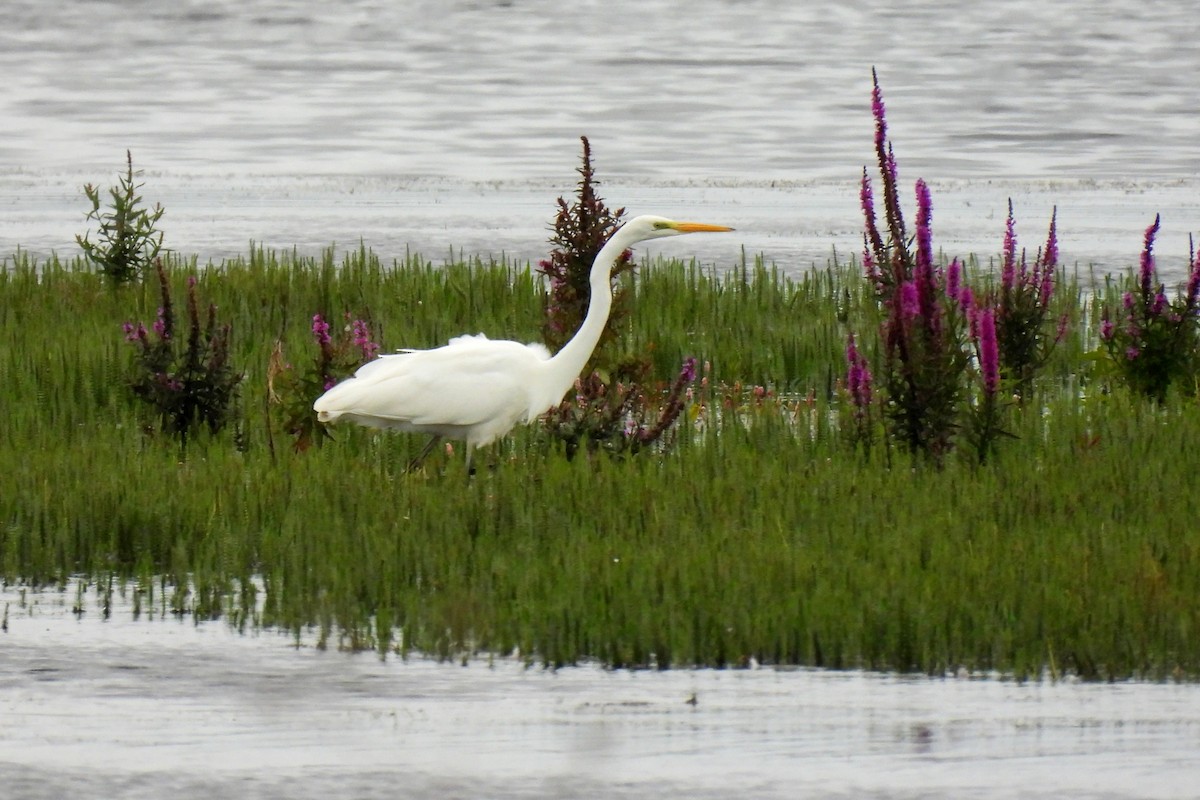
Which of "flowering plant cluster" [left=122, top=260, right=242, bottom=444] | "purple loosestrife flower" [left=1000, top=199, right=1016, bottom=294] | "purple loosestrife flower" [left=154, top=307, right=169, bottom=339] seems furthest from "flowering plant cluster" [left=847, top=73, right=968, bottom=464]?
"purple loosestrife flower" [left=154, top=307, right=169, bottom=339]

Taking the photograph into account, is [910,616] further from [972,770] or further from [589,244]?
[589,244]

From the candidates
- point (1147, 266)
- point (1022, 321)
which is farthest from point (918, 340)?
point (1022, 321)

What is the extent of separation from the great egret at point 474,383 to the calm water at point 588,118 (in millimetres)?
7265

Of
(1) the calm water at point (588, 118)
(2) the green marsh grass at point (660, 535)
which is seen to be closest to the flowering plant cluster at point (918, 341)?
(2) the green marsh grass at point (660, 535)

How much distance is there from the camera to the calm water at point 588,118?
20453 mm

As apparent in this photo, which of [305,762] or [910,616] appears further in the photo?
[910,616]

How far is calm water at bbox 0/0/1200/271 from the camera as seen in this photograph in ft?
67.1

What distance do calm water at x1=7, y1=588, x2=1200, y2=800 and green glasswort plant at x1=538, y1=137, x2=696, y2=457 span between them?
3.08m

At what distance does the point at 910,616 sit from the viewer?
6.52 meters

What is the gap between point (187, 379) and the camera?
32.3ft

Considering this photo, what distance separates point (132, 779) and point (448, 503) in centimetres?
294

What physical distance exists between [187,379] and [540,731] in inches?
179

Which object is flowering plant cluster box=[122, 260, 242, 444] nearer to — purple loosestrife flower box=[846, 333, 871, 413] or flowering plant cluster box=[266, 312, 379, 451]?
flowering plant cluster box=[266, 312, 379, 451]

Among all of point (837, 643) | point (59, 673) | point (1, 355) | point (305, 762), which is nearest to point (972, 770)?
point (837, 643)
